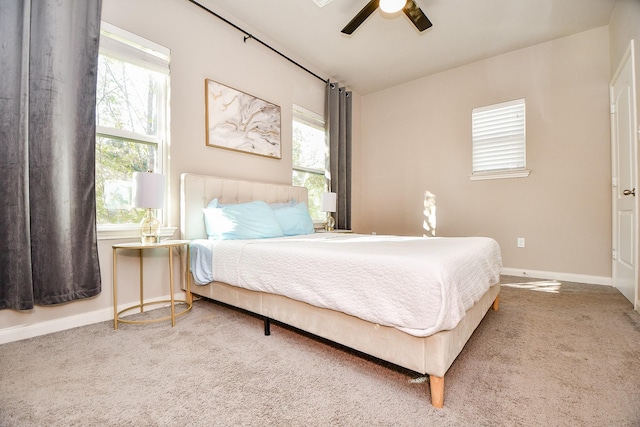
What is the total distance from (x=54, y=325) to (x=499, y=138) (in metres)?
4.67

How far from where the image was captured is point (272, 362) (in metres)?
1.52

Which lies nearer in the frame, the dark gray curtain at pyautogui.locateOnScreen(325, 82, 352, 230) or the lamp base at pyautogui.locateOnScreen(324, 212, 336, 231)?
the lamp base at pyautogui.locateOnScreen(324, 212, 336, 231)

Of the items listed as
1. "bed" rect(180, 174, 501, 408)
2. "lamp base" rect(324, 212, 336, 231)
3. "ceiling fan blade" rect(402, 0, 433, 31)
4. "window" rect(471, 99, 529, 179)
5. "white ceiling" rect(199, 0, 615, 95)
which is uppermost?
"white ceiling" rect(199, 0, 615, 95)

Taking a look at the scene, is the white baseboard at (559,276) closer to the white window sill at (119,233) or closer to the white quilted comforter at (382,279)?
the white quilted comforter at (382,279)

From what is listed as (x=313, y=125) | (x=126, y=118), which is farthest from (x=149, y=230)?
(x=313, y=125)

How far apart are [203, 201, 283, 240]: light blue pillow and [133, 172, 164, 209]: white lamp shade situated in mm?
486

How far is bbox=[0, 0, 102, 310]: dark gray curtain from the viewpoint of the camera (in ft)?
5.59

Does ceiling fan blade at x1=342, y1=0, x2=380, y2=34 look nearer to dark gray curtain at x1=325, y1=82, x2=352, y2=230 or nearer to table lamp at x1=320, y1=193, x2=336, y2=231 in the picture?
dark gray curtain at x1=325, y1=82, x2=352, y2=230

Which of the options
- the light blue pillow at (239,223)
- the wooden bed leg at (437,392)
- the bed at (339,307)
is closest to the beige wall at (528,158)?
the bed at (339,307)

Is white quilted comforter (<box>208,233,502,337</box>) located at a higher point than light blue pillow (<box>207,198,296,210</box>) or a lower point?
lower

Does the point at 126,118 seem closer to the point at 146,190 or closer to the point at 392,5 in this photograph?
the point at 146,190

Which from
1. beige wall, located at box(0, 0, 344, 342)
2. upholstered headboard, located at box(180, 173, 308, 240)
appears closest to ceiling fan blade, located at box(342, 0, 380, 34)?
beige wall, located at box(0, 0, 344, 342)

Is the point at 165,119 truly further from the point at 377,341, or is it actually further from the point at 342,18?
the point at 377,341

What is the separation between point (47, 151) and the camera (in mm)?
1817
